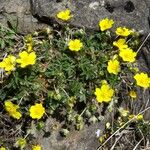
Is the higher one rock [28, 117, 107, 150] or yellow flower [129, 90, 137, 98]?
yellow flower [129, 90, 137, 98]

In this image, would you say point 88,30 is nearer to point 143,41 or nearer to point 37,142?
point 143,41

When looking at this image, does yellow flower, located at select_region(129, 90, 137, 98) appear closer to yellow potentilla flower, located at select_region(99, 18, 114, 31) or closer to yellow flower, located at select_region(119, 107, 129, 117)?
yellow flower, located at select_region(119, 107, 129, 117)

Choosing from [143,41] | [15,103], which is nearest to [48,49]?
[15,103]

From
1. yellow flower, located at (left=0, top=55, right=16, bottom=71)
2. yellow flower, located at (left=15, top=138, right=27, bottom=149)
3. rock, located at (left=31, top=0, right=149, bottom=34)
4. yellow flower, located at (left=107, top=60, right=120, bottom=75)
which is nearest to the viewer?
yellow flower, located at (left=15, top=138, right=27, bottom=149)

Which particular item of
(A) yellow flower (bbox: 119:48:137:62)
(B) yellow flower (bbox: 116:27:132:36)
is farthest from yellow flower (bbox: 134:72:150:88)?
(B) yellow flower (bbox: 116:27:132:36)

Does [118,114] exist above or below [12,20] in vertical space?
below

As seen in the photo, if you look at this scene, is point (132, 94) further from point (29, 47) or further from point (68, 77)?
point (29, 47)
